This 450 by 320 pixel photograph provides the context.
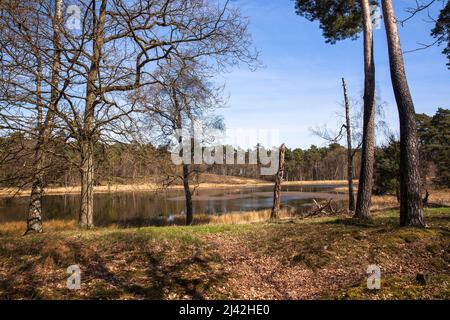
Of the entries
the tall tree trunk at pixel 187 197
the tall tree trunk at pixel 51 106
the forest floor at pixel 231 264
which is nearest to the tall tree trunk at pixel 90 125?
the tall tree trunk at pixel 51 106

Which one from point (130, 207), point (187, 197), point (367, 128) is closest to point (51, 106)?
point (367, 128)

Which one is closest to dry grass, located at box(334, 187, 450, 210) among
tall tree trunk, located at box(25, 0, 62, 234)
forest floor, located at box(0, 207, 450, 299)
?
forest floor, located at box(0, 207, 450, 299)

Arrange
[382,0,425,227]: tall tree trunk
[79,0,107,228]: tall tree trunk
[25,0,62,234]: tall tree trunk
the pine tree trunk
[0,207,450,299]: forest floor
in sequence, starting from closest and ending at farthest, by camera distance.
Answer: [0,207,450,299]: forest floor < [25,0,62,234]: tall tree trunk < [79,0,107,228]: tall tree trunk < [382,0,425,227]: tall tree trunk < the pine tree trunk

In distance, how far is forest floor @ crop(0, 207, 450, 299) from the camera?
5.13 meters

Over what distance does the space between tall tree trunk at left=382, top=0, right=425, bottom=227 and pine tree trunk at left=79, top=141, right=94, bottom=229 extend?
288 inches

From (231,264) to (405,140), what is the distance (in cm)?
485

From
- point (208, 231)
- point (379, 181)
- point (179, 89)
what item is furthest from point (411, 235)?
point (379, 181)

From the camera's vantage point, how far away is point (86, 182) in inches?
363

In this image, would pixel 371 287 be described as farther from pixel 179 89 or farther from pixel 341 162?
pixel 341 162

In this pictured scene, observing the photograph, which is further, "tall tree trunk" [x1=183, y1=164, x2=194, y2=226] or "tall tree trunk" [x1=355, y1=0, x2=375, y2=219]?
"tall tree trunk" [x1=183, y1=164, x2=194, y2=226]

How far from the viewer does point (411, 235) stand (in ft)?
22.4

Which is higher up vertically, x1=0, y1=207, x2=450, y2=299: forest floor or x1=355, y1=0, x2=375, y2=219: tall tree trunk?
x1=355, y1=0, x2=375, y2=219: tall tree trunk

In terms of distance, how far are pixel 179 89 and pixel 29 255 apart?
17.0ft

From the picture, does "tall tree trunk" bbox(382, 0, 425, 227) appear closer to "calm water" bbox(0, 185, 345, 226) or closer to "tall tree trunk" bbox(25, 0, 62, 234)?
"tall tree trunk" bbox(25, 0, 62, 234)
